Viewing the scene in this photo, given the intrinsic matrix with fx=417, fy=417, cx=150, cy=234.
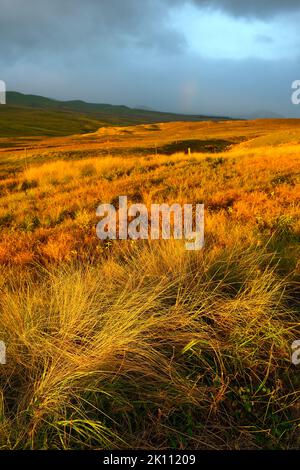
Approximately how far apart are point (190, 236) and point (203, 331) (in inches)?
93.5

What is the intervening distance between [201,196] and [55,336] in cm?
607

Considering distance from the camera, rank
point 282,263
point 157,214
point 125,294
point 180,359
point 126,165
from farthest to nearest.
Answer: point 126,165 → point 157,214 → point 282,263 → point 125,294 → point 180,359

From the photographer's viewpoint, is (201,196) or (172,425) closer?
(172,425)

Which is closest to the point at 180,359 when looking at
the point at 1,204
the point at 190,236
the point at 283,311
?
the point at 283,311

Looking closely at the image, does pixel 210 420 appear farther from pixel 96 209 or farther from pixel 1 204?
pixel 1 204

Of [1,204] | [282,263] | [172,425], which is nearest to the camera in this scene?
[172,425]

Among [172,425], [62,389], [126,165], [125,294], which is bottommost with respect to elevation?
[172,425]

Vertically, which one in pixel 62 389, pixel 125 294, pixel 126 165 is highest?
pixel 126 165

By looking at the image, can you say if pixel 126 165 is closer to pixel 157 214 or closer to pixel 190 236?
pixel 157 214

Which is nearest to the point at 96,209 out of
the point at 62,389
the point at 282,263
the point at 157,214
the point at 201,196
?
the point at 157,214

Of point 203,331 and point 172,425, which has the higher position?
point 203,331

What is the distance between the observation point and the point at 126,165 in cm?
1605

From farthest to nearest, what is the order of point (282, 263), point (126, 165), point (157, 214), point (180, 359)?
point (126, 165) < point (157, 214) < point (282, 263) < point (180, 359)

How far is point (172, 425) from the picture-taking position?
2643 millimetres
